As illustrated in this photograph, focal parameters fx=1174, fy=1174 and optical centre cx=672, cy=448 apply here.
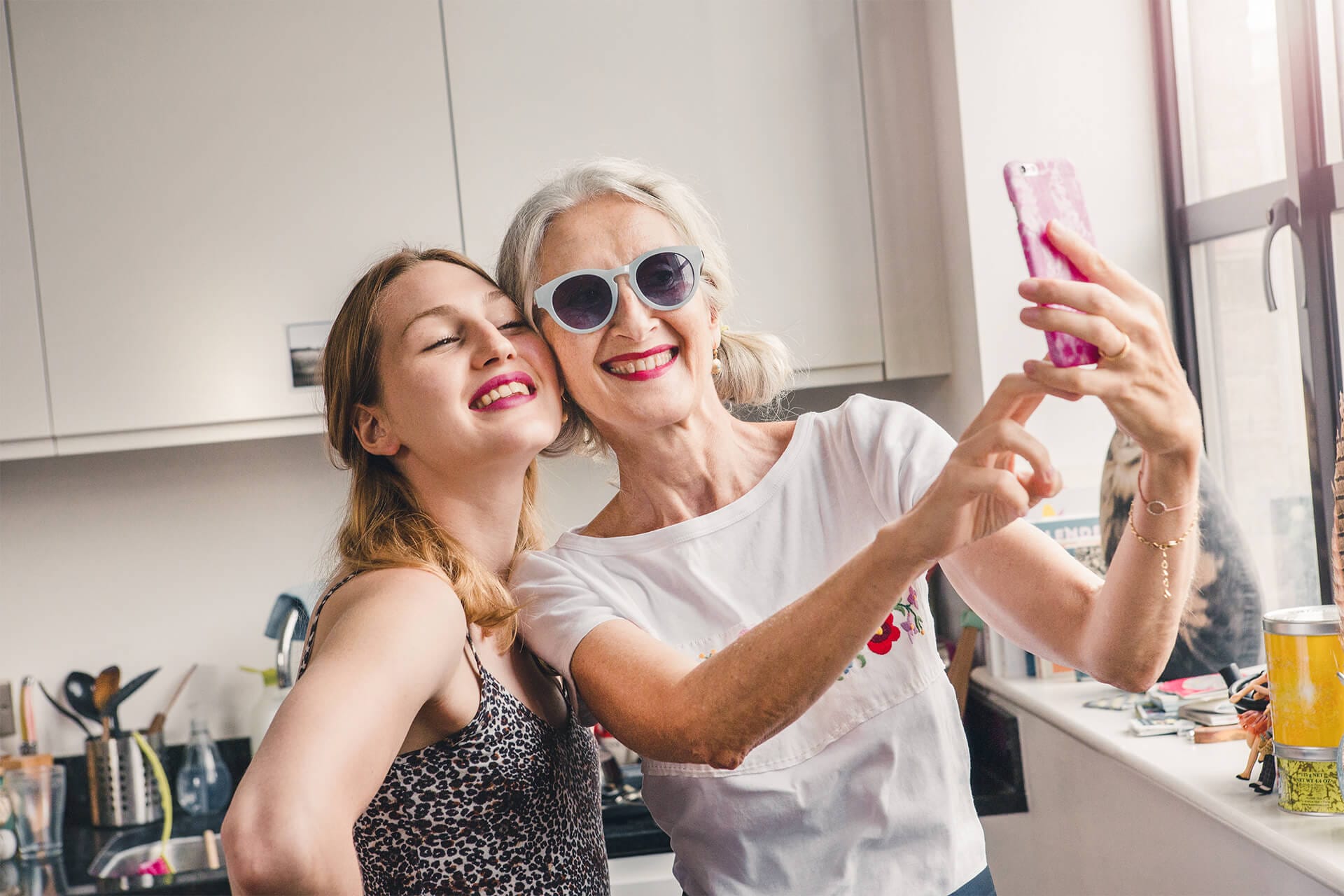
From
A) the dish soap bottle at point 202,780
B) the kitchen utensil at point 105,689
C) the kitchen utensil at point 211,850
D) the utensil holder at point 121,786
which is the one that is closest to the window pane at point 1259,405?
the kitchen utensil at point 211,850

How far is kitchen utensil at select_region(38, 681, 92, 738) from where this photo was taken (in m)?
2.56

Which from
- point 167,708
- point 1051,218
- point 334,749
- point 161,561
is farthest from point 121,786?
point 1051,218

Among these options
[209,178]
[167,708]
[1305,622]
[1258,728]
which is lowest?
[167,708]

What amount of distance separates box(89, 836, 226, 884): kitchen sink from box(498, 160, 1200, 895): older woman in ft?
4.76

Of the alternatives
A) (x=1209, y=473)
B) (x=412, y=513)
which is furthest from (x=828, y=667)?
(x=1209, y=473)

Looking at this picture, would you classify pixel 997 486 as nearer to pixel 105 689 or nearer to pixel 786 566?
pixel 786 566

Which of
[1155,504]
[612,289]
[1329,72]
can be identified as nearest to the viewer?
[1155,504]

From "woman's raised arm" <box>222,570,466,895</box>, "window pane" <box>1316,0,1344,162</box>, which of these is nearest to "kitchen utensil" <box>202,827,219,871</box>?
"woman's raised arm" <box>222,570,466,895</box>

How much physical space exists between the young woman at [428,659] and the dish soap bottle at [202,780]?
143 cm

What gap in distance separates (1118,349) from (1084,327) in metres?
0.03

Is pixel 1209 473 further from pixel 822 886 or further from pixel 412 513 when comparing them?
pixel 412 513

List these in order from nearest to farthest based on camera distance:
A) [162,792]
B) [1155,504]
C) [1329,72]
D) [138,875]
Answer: [1155,504] < [1329,72] < [138,875] < [162,792]

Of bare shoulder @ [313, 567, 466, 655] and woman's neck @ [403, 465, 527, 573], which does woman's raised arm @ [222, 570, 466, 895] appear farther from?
woman's neck @ [403, 465, 527, 573]

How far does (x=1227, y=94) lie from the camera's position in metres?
2.02
